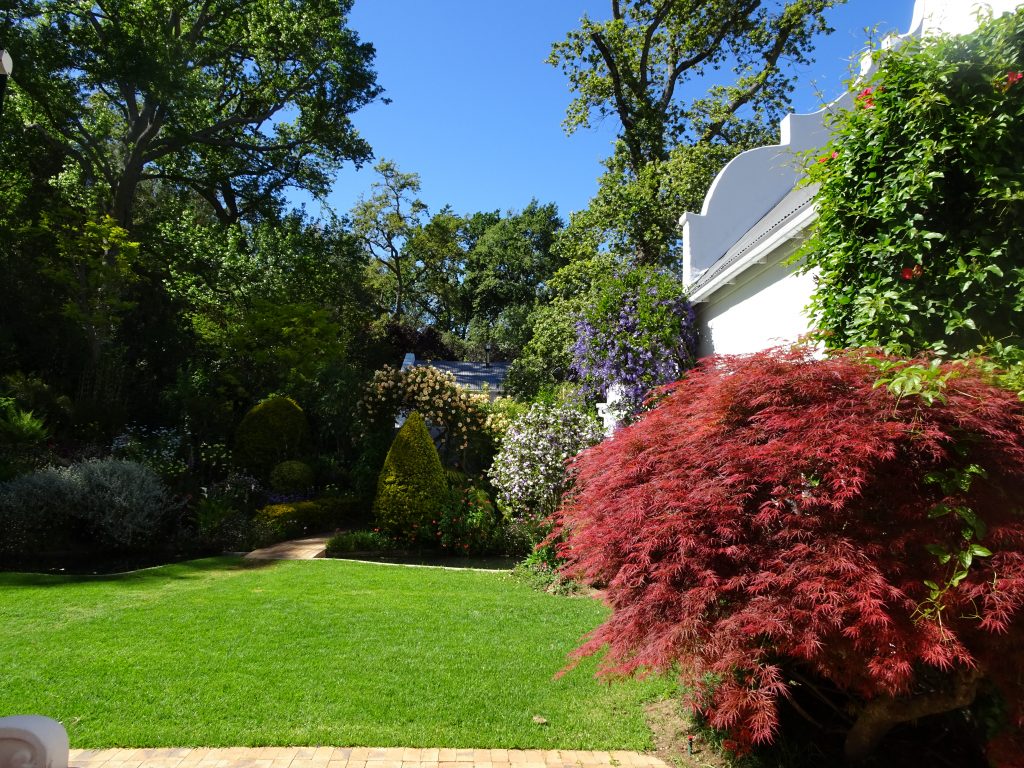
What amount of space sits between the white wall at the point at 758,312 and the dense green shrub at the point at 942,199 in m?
1.00

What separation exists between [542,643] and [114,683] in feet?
11.3

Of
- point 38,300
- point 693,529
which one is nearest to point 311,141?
point 38,300

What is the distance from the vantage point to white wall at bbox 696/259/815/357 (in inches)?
255

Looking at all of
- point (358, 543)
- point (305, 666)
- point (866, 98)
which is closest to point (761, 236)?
point (866, 98)

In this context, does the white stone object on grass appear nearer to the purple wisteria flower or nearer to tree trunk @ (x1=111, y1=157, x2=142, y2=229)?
the purple wisteria flower

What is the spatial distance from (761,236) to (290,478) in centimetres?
1052

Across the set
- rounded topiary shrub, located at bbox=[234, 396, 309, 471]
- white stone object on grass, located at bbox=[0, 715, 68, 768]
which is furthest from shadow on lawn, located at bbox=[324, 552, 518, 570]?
white stone object on grass, located at bbox=[0, 715, 68, 768]

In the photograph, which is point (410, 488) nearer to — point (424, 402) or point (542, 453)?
point (542, 453)

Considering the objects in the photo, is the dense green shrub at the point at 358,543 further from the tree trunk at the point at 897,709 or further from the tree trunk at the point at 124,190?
the tree trunk at the point at 124,190

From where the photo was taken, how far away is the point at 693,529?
360cm

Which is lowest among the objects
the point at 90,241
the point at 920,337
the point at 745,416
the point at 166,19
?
the point at 745,416

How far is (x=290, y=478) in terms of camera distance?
14.0 metres

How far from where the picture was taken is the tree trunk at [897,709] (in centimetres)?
337

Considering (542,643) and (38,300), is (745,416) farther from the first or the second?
(38,300)
